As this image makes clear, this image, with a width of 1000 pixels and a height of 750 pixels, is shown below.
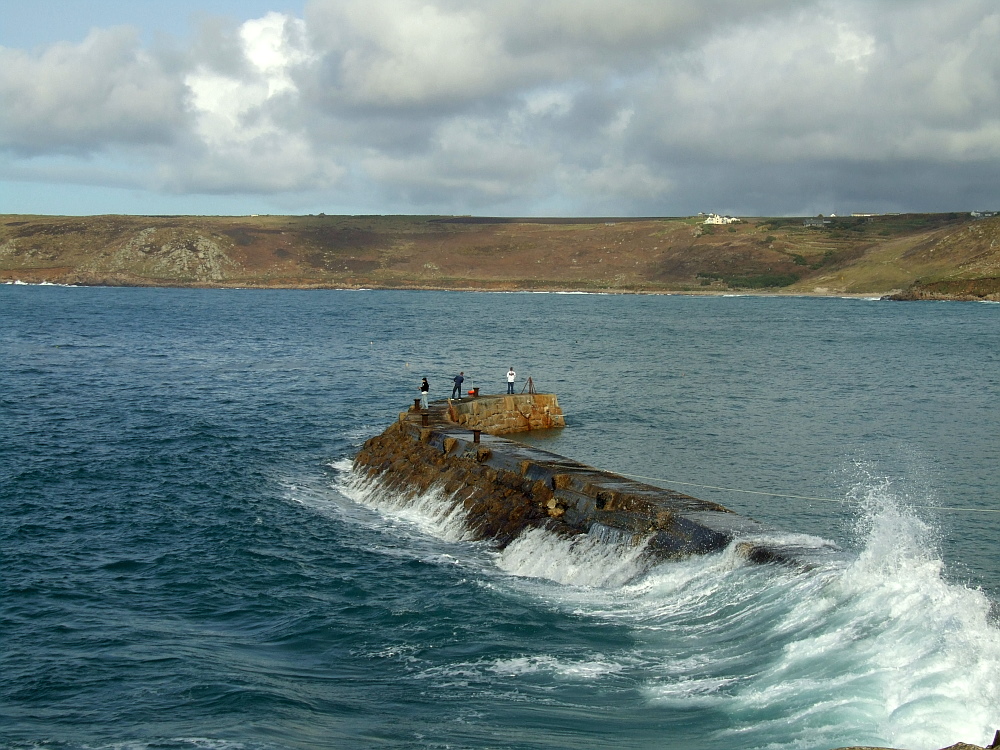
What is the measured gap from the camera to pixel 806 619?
1598 cm

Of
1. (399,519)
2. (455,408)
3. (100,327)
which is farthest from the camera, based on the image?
(100,327)

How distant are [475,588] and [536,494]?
15.4ft

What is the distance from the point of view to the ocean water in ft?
→ 44.5

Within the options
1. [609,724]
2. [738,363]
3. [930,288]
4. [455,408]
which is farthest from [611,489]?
[930,288]

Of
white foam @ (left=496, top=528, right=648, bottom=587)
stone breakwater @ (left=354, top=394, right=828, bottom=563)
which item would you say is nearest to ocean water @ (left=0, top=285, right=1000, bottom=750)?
white foam @ (left=496, top=528, right=648, bottom=587)

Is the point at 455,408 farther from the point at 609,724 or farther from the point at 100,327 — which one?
the point at 100,327

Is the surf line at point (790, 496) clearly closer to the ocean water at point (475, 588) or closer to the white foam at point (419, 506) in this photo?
the ocean water at point (475, 588)

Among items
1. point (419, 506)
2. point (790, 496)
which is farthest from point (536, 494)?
point (790, 496)

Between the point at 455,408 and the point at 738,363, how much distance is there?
3215 cm

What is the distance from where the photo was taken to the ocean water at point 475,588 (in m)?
13.6

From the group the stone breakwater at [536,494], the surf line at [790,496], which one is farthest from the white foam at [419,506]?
A: the surf line at [790,496]

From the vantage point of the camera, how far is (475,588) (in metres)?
20.3

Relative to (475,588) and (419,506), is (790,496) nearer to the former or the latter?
(419,506)

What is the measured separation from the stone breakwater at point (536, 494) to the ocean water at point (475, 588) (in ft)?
2.12
